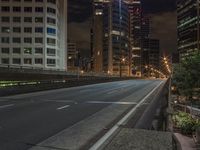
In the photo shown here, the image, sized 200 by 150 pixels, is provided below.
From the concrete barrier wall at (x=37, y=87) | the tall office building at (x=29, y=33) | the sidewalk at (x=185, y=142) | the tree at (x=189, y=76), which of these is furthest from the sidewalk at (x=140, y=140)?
the tall office building at (x=29, y=33)

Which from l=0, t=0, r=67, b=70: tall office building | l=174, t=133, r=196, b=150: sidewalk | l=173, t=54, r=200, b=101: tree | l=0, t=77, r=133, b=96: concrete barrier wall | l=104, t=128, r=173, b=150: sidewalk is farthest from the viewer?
l=0, t=0, r=67, b=70: tall office building

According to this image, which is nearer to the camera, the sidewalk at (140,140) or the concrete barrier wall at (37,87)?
the sidewalk at (140,140)

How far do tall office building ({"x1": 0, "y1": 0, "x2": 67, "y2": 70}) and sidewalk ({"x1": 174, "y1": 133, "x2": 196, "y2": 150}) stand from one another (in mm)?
121015

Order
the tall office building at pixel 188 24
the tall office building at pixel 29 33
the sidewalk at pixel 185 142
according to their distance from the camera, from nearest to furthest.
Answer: the sidewalk at pixel 185 142, the tall office building at pixel 188 24, the tall office building at pixel 29 33

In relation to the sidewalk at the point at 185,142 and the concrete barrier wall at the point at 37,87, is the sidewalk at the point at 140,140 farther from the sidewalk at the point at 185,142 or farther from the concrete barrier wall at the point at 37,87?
the concrete barrier wall at the point at 37,87

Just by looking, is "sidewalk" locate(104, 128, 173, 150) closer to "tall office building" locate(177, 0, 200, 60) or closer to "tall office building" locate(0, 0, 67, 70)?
"tall office building" locate(177, 0, 200, 60)

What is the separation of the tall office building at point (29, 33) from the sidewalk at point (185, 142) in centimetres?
12102

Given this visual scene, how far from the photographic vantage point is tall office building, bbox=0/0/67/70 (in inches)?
5202

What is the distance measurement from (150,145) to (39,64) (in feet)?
403

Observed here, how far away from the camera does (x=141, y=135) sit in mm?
11422

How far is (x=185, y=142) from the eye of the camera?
32.5 feet

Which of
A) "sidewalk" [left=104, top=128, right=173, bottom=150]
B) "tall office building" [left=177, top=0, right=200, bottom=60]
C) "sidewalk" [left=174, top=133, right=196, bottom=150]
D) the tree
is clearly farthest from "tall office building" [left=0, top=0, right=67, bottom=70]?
"sidewalk" [left=174, top=133, right=196, bottom=150]

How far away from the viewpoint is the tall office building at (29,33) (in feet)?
433

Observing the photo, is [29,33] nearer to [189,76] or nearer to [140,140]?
[189,76]
